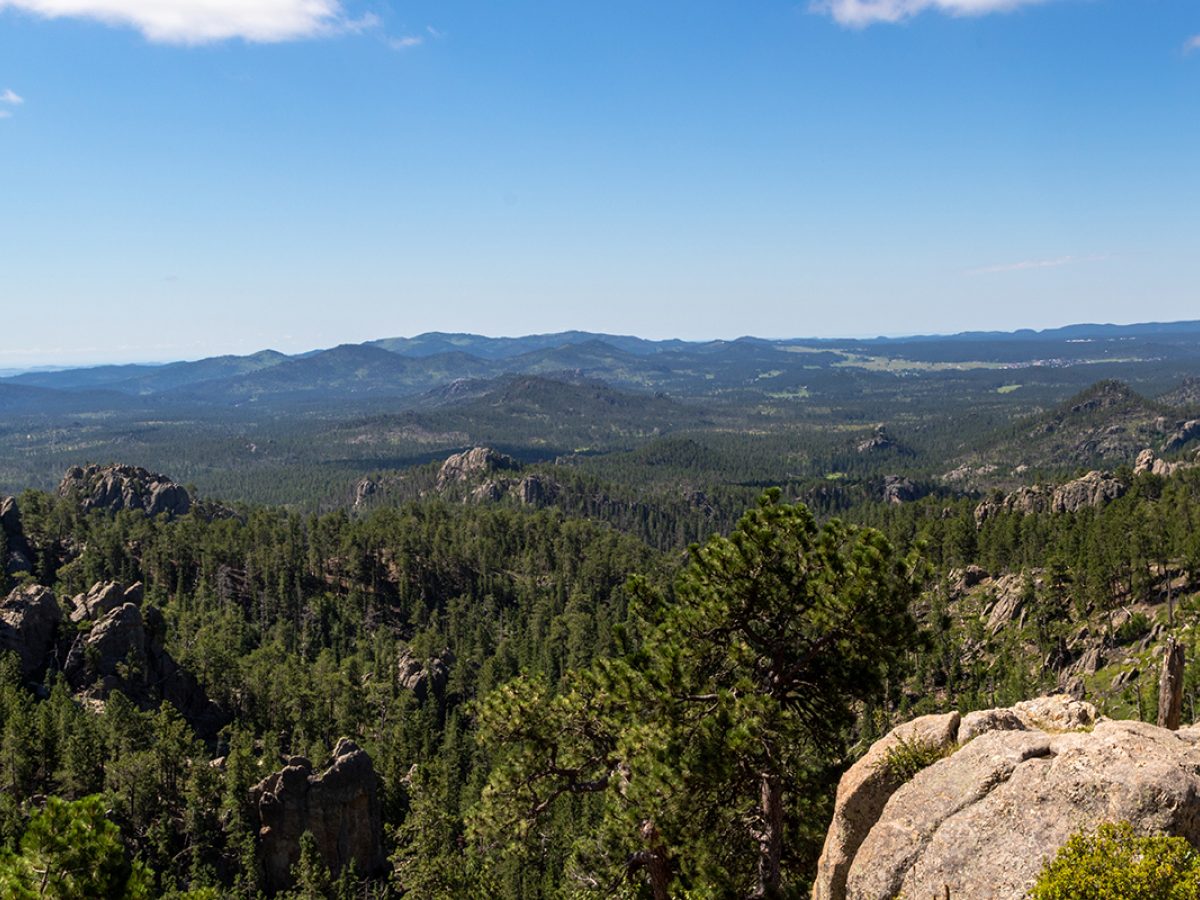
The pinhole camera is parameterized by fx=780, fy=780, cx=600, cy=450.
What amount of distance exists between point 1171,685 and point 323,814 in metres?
69.9

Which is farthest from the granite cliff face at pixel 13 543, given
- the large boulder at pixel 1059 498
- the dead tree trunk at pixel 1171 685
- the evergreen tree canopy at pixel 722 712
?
the large boulder at pixel 1059 498

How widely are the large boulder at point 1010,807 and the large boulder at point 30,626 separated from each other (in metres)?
99.4

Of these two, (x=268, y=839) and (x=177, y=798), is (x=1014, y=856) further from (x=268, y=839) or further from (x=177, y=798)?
(x=177, y=798)

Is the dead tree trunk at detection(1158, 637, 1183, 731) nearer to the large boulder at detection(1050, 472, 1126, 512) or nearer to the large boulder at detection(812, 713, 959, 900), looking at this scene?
the large boulder at detection(812, 713, 959, 900)

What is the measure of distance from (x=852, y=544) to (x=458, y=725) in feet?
322

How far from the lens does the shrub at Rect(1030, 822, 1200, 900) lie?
12352 mm

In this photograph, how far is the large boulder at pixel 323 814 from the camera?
70.0 m

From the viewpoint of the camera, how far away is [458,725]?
4360 inches

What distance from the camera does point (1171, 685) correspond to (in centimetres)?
2277

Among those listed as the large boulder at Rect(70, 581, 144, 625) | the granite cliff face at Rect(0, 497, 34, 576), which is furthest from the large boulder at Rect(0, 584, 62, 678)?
the granite cliff face at Rect(0, 497, 34, 576)

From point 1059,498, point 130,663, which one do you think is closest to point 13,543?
point 130,663

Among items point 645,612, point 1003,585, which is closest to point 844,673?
point 645,612

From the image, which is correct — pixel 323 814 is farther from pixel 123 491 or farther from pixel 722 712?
pixel 123 491

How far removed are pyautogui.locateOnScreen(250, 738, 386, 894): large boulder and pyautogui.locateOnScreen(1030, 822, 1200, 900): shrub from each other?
232ft
